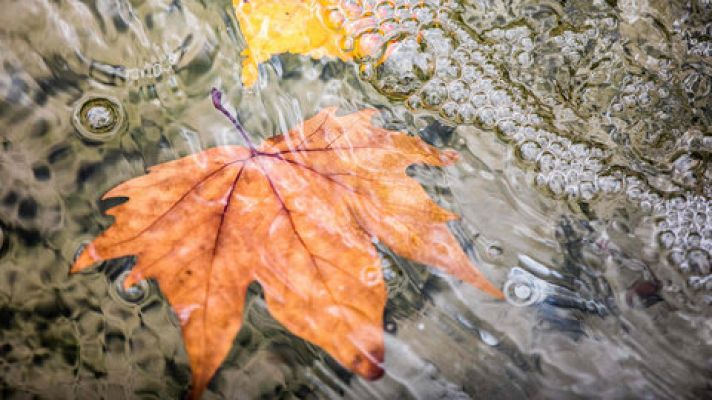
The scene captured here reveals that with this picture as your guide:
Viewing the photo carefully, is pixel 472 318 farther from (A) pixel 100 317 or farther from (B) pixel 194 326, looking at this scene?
(A) pixel 100 317

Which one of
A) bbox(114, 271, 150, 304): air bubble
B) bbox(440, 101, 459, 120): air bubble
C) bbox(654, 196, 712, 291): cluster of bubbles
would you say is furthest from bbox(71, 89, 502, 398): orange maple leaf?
bbox(654, 196, 712, 291): cluster of bubbles

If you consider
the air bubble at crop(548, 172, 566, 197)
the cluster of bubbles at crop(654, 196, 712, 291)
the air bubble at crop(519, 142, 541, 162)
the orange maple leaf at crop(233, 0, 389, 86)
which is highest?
the orange maple leaf at crop(233, 0, 389, 86)

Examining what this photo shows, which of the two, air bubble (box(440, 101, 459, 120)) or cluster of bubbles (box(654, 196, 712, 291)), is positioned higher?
air bubble (box(440, 101, 459, 120))

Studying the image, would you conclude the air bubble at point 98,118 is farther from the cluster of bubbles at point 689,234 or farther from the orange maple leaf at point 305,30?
the cluster of bubbles at point 689,234

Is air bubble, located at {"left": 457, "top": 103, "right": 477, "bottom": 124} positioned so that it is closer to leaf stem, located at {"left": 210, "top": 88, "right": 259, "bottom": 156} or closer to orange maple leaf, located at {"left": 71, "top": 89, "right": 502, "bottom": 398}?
orange maple leaf, located at {"left": 71, "top": 89, "right": 502, "bottom": 398}

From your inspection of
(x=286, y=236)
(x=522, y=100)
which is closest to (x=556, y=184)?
(x=522, y=100)

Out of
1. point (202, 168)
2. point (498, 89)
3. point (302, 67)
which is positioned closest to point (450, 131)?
point (498, 89)

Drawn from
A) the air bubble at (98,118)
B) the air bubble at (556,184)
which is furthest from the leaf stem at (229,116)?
the air bubble at (556,184)
